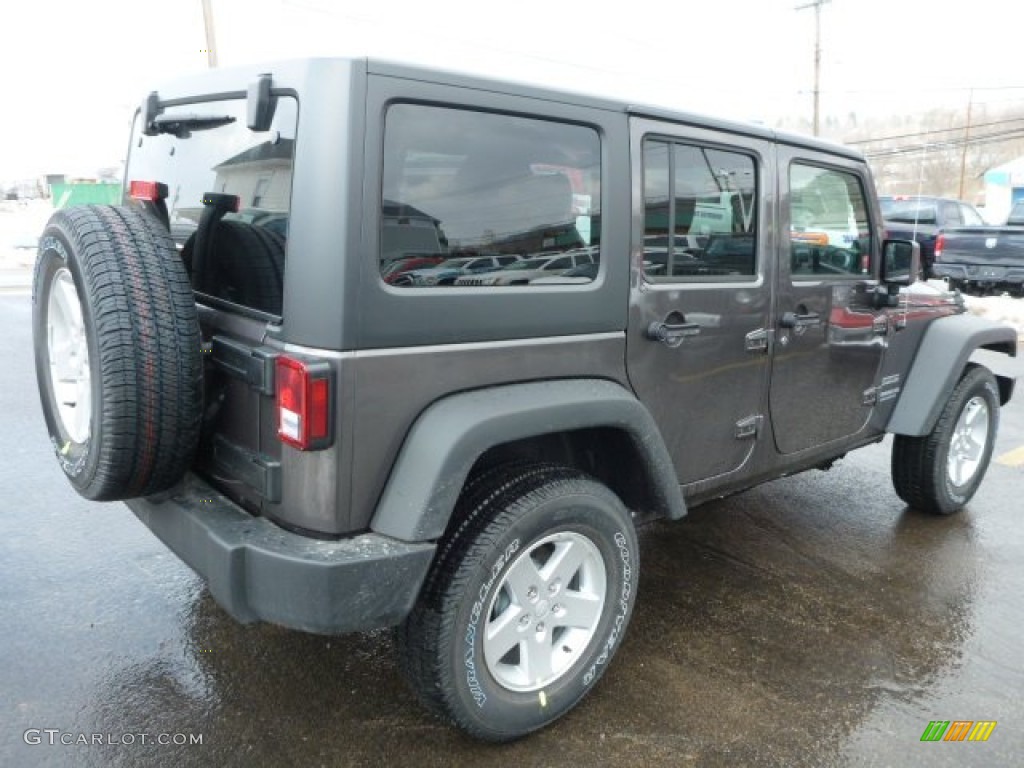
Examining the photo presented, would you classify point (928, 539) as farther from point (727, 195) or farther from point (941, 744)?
point (727, 195)

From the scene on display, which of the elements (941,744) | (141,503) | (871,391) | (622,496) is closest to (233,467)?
(141,503)

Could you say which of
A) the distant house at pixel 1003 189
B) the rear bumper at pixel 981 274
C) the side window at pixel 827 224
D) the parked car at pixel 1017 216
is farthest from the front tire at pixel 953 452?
the distant house at pixel 1003 189

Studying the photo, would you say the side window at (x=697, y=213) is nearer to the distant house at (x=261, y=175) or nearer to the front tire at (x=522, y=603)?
the front tire at (x=522, y=603)

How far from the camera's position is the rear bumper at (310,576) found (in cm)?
209

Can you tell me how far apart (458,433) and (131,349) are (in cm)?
86

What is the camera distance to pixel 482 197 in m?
2.34

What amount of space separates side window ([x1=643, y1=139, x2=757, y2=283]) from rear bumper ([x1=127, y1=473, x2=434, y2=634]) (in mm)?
1276

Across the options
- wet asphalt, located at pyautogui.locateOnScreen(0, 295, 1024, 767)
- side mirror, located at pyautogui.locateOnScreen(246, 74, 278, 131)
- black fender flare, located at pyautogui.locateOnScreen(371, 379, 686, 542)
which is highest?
side mirror, located at pyautogui.locateOnScreen(246, 74, 278, 131)

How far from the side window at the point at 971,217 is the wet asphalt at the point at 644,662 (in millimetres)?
14659

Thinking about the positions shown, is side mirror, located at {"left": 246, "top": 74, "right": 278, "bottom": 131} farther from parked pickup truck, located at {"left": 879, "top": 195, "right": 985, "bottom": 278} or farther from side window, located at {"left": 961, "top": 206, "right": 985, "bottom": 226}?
side window, located at {"left": 961, "top": 206, "right": 985, "bottom": 226}

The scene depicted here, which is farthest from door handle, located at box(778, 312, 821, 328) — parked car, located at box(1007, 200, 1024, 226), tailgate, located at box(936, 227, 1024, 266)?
parked car, located at box(1007, 200, 1024, 226)

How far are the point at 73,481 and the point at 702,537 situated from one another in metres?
2.85

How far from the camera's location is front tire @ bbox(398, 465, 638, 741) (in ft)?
7.59

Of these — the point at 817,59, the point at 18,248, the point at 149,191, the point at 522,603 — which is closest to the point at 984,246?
the point at 522,603
